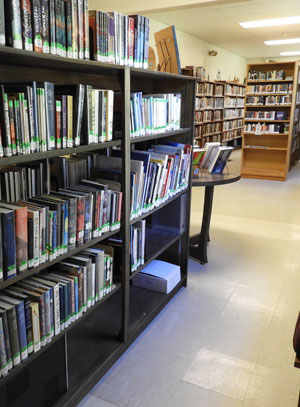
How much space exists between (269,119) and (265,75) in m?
0.80

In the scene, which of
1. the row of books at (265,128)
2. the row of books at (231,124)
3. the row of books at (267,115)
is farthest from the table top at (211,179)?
the row of books at (231,124)

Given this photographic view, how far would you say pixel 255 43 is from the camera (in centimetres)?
933

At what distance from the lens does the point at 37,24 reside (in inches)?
48.3

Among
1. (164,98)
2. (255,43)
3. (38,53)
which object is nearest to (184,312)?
(164,98)

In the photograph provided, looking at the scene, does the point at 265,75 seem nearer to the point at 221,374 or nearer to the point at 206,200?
the point at 206,200

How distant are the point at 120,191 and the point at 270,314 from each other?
54.0 inches

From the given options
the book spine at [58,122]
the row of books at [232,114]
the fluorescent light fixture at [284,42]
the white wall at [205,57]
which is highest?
the fluorescent light fixture at [284,42]

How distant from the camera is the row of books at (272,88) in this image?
640cm

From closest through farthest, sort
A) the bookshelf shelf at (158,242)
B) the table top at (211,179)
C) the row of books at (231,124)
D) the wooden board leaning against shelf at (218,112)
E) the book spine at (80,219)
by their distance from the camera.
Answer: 1. the book spine at (80,219)
2. the bookshelf shelf at (158,242)
3. the table top at (211,179)
4. the wooden board leaning against shelf at (218,112)
5. the row of books at (231,124)

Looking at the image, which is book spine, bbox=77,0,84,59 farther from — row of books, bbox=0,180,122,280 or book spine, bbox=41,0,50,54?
row of books, bbox=0,180,122,280

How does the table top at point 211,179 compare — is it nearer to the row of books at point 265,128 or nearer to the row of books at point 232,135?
the row of books at point 265,128

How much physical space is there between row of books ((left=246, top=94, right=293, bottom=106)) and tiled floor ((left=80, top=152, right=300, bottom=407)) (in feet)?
11.8

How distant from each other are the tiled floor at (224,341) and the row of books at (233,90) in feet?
23.9

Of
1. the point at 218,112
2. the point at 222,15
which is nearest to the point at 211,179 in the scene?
the point at 222,15
